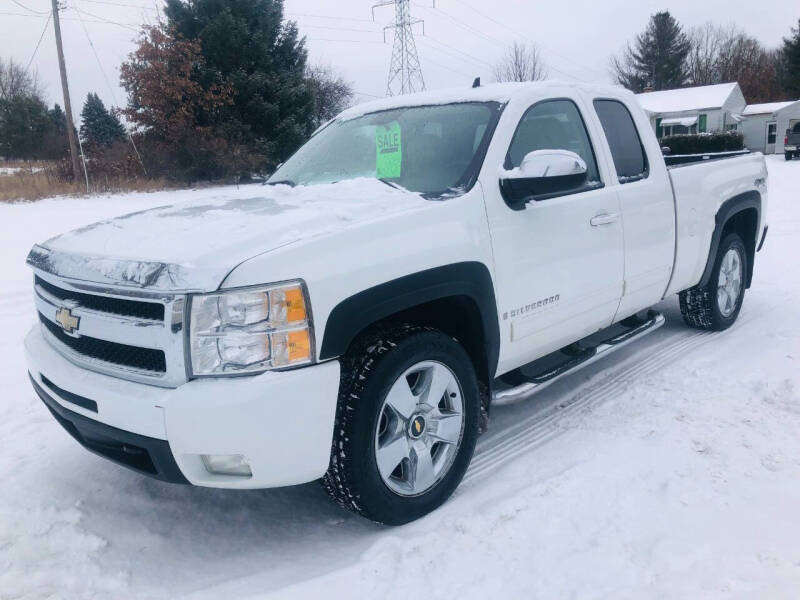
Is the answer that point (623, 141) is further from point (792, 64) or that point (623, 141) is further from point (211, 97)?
point (792, 64)

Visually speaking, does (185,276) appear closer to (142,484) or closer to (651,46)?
(142,484)

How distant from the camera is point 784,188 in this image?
632 inches

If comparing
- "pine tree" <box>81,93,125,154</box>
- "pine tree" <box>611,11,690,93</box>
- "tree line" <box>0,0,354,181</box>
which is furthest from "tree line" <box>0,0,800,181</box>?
"pine tree" <box>611,11,690,93</box>

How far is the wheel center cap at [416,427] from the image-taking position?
9.03 ft

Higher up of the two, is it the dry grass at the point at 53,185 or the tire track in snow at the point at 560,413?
the dry grass at the point at 53,185

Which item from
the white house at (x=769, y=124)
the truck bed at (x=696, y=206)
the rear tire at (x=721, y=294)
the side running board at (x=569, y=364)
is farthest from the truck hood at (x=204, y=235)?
the white house at (x=769, y=124)

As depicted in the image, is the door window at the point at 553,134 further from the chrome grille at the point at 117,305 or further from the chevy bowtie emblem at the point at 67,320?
the chevy bowtie emblem at the point at 67,320

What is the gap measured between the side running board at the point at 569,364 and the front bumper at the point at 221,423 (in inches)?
45.5

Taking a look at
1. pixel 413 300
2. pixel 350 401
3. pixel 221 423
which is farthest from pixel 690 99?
pixel 221 423

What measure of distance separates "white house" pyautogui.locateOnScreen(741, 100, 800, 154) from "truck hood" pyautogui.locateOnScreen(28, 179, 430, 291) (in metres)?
45.2

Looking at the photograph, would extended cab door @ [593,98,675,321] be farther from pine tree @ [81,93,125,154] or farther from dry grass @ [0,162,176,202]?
pine tree @ [81,93,125,154]

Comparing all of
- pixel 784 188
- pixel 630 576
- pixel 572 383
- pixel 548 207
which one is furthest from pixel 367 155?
pixel 784 188

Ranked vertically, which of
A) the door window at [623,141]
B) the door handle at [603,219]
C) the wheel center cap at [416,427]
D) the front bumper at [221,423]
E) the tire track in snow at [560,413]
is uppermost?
the door window at [623,141]

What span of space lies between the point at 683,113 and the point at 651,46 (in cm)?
2569
